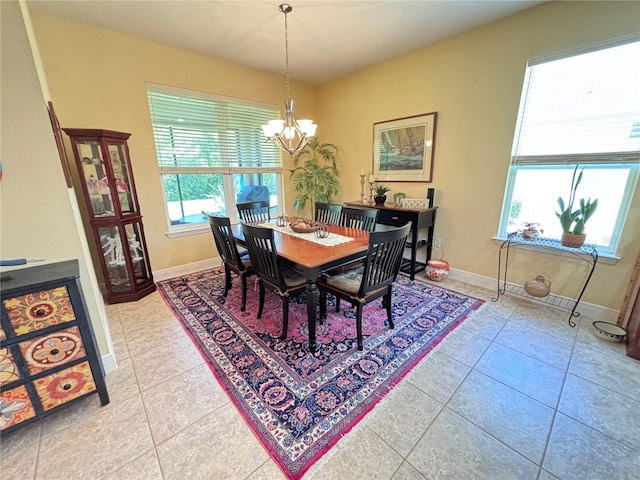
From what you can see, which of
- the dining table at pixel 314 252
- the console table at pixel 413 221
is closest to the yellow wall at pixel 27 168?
the dining table at pixel 314 252

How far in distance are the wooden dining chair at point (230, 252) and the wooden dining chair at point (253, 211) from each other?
688 mm

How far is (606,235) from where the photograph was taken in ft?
7.41

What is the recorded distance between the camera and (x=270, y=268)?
6.54 ft

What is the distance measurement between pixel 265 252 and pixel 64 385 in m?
1.32

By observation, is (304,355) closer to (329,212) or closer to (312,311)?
(312,311)

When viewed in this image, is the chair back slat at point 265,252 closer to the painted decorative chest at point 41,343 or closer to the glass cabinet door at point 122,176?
the painted decorative chest at point 41,343

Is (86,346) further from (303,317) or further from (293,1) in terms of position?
(293,1)

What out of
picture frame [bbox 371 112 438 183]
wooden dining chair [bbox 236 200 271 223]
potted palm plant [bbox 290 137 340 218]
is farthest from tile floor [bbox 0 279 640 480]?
potted palm plant [bbox 290 137 340 218]

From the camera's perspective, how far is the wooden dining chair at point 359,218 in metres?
2.68

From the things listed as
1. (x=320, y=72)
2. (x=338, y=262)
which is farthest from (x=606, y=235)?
(x=320, y=72)

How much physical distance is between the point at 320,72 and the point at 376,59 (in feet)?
2.83

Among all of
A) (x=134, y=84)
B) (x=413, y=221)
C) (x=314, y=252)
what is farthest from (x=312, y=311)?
(x=134, y=84)

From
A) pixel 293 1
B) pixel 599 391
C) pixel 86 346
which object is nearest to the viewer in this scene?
pixel 86 346

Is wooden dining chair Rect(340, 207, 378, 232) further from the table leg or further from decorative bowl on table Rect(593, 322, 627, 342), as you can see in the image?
decorative bowl on table Rect(593, 322, 627, 342)
